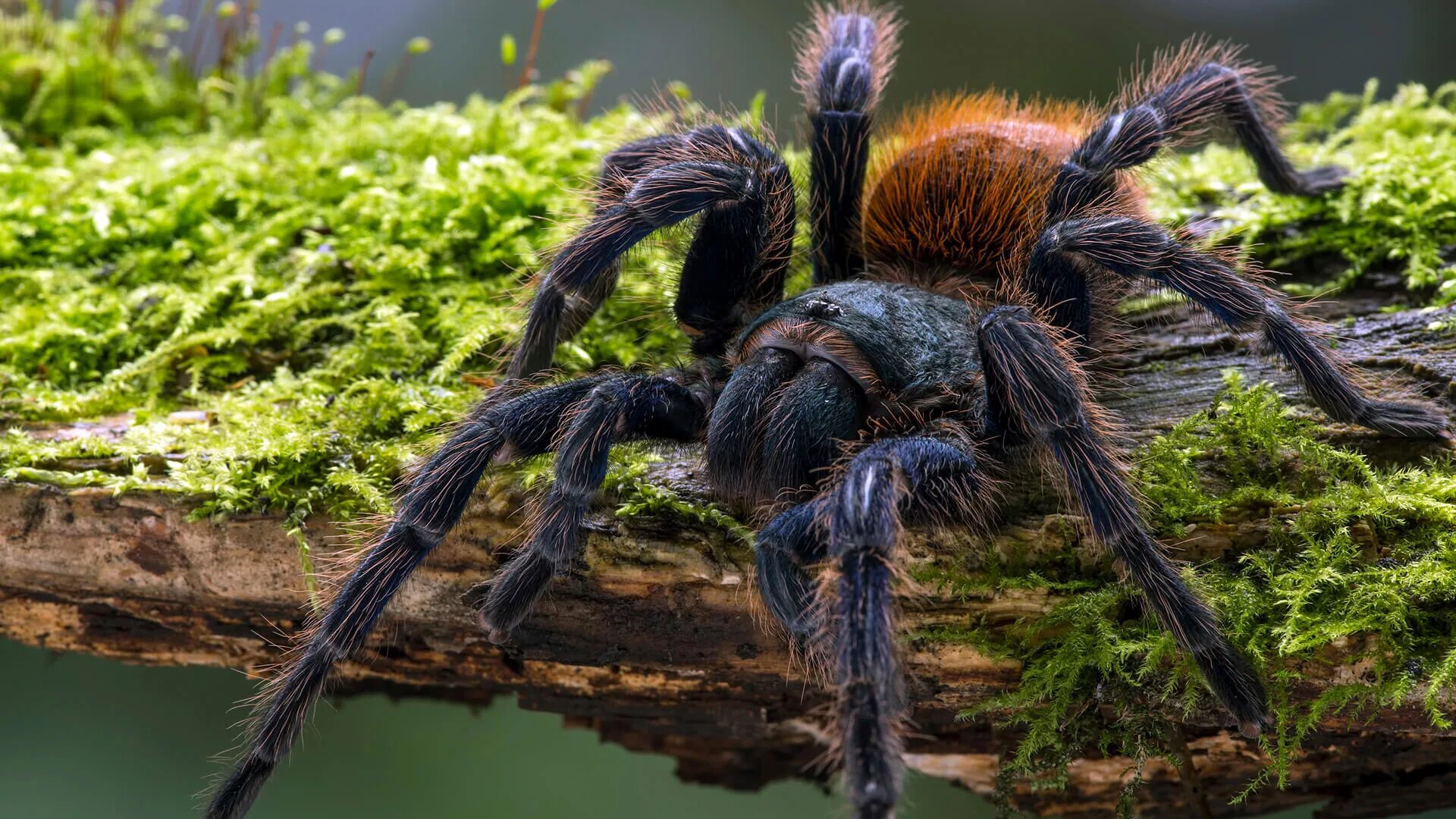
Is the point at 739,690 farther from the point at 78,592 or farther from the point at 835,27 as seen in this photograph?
the point at 835,27

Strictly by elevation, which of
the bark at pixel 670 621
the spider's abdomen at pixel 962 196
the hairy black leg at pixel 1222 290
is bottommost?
the bark at pixel 670 621

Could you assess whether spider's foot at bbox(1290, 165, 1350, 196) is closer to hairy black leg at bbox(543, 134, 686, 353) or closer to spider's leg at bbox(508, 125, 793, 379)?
spider's leg at bbox(508, 125, 793, 379)

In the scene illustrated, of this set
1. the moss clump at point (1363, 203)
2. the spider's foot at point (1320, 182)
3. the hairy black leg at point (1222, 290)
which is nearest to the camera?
the hairy black leg at point (1222, 290)

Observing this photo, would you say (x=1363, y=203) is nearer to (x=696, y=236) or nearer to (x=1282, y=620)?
(x=1282, y=620)

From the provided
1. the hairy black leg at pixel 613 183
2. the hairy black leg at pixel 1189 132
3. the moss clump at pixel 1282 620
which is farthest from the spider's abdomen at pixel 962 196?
the moss clump at pixel 1282 620

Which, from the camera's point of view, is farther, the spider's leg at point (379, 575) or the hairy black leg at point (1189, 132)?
the hairy black leg at point (1189, 132)

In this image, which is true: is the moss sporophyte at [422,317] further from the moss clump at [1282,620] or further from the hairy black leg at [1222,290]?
the hairy black leg at [1222,290]
